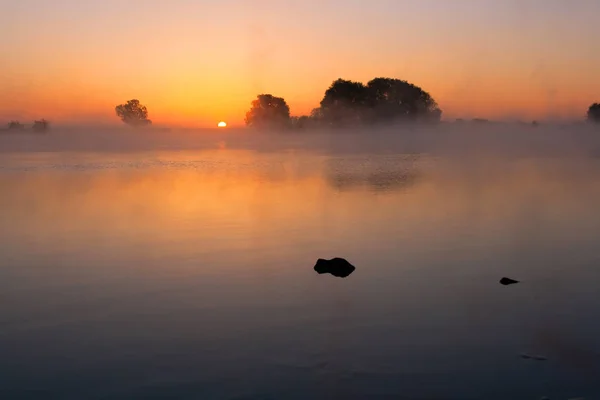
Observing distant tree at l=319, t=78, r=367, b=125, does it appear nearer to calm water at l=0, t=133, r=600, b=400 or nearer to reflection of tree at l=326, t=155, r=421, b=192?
reflection of tree at l=326, t=155, r=421, b=192

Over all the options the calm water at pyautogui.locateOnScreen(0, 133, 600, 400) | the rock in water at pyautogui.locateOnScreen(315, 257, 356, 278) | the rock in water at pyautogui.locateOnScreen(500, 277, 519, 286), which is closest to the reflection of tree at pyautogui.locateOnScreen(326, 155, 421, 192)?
the calm water at pyautogui.locateOnScreen(0, 133, 600, 400)

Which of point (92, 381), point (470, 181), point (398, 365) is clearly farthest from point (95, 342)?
point (470, 181)

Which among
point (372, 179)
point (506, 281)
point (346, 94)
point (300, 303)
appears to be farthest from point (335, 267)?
point (346, 94)

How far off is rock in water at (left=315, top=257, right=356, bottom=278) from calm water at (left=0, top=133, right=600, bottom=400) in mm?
349

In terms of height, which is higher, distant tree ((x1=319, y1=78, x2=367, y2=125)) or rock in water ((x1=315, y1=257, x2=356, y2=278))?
distant tree ((x1=319, y1=78, x2=367, y2=125))

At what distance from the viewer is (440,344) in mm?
12836

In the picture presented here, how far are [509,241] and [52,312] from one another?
1712 cm

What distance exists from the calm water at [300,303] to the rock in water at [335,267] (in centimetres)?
35

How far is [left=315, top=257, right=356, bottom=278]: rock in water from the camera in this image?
18766mm

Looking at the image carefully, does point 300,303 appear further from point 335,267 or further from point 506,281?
point 506,281

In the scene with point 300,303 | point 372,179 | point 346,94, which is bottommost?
point 372,179

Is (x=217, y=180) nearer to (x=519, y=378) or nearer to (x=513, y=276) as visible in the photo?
(x=513, y=276)

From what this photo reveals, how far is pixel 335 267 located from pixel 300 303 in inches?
127

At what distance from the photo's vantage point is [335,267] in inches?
745
